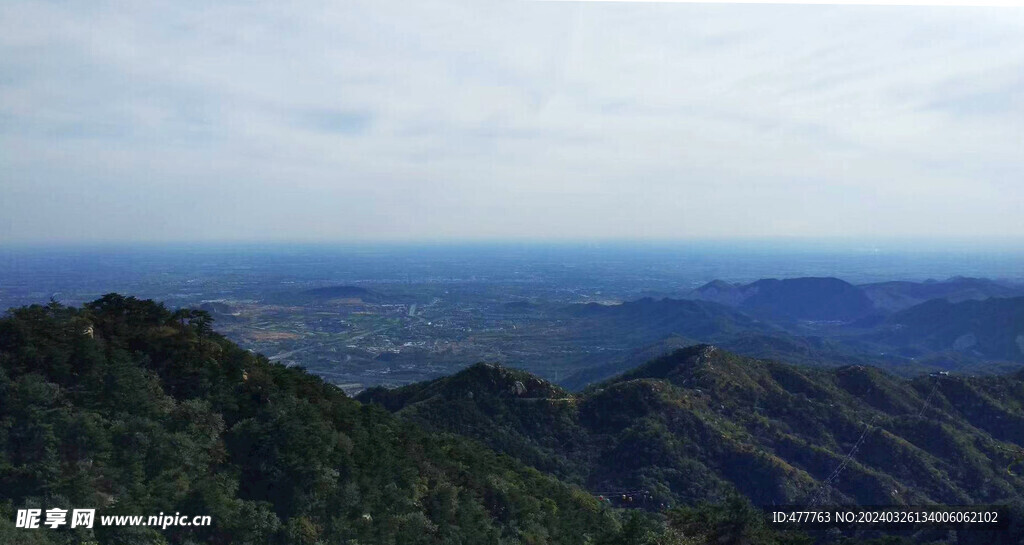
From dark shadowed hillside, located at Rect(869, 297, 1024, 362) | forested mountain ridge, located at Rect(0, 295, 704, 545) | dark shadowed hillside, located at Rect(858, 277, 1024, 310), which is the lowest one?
dark shadowed hillside, located at Rect(869, 297, 1024, 362)

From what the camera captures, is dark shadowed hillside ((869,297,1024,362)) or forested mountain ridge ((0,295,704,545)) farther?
dark shadowed hillside ((869,297,1024,362))

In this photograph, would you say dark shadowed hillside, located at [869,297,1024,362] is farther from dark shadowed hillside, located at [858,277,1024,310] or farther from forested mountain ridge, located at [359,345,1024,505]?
forested mountain ridge, located at [359,345,1024,505]

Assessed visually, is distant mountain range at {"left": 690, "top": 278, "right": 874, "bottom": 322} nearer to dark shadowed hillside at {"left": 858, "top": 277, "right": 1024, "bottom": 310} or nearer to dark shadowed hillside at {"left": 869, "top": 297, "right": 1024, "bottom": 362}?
dark shadowed hillside at {"left": 858, "top": 277, "right": 1024, "bottom": 310}

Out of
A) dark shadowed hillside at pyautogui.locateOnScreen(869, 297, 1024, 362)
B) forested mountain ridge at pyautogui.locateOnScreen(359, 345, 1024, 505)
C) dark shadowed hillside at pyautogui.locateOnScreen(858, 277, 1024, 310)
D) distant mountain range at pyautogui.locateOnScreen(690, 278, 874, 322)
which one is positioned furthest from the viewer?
distant mountain range at pyautogui.locateOnScreen(690, 278, 874, 322)

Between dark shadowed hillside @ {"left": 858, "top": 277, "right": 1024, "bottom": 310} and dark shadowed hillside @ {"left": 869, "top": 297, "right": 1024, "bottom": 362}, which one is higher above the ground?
dark shadowed hillside @ {"left": 858, "top": 277, "right": 1024, "bottom": 310}

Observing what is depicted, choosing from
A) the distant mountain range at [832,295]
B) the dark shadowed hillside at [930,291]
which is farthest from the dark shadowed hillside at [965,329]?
the dark shadowed hillside at [930,291]

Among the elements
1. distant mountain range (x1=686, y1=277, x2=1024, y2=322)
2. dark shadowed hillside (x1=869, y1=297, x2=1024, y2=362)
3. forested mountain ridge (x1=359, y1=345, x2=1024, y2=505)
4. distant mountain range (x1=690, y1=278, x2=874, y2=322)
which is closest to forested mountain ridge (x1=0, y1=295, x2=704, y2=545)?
forested mountain ridge (x1=359, y1=345, x2=1024, y2=505)

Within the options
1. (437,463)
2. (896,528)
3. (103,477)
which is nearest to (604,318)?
(896,528)

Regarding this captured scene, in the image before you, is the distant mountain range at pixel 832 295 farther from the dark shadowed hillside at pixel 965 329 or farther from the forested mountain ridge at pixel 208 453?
the forested mountain ridge at pixel 208 453

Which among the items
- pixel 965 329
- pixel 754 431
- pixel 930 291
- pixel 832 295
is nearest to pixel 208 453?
pixel 754 431

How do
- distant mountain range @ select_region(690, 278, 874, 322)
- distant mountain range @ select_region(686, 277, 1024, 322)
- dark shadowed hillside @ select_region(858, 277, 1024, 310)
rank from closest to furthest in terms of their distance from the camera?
1. dark shadowed hillside @ select_region(858, 277, 1024, 310)
2. distant mountain range @ select_region(686, 277, 1024, 322)
3. distant mountain range @ select_region(690, 278, 874, 322)
